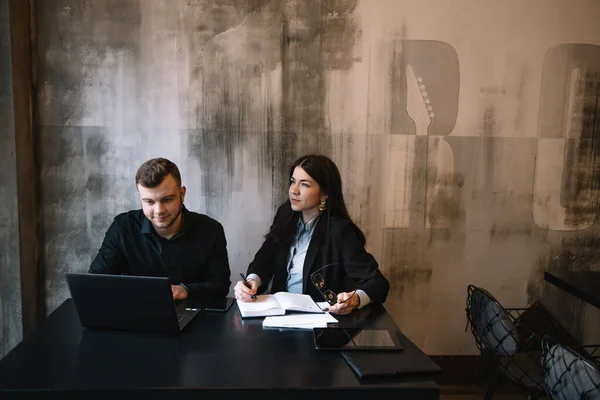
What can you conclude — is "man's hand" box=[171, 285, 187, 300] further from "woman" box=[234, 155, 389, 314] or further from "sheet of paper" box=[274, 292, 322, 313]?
"sheet of paper" box=[274, 292, 322, 313]

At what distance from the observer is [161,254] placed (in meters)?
2.39

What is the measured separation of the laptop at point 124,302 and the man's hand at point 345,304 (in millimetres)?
620

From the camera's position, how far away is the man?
7.50 ft

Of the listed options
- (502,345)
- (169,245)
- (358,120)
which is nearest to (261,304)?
(169,245)

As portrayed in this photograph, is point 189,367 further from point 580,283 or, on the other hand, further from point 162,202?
point 580,283

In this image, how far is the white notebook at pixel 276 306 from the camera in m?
1.96

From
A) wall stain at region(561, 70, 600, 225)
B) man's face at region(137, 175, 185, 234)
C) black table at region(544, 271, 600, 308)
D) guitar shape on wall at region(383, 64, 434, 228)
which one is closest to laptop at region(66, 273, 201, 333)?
man's face at region(137, 175, 185, 234)

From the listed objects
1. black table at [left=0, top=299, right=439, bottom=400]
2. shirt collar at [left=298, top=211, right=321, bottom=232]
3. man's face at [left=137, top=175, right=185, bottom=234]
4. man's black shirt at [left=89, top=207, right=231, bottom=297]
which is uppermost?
man's face at [left=137, top=175, right=185, bottom=234]

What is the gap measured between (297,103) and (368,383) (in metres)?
1.92

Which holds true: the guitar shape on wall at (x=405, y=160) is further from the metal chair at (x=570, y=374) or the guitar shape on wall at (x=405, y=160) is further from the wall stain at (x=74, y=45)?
the wall stain at (x=74, y=45)

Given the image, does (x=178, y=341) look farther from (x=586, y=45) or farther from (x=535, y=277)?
(x=586, y=45)

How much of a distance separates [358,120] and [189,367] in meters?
1.94

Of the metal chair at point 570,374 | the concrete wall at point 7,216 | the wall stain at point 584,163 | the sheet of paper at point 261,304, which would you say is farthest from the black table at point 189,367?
the wall stain at point 584,163

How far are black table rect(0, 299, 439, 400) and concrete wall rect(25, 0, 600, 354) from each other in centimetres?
135
